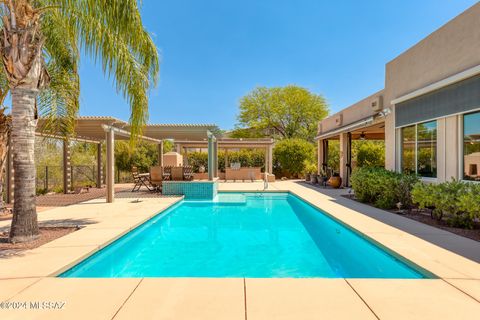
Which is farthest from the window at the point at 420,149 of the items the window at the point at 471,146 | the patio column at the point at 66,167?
the patio column at the point at 66,167

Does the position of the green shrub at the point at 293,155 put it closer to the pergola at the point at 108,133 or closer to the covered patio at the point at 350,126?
the covered patio at the point at 350,126

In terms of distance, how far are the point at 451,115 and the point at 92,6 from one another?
341 inches

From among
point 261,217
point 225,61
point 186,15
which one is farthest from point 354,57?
point 261,217

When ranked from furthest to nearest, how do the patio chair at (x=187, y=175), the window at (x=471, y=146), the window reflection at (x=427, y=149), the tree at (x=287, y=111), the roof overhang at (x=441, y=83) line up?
1. the tree at (x=287, y=111)
2. the patio chair at (x=187, y=175)
3. the window reflection at (x=427, y=149)
4. the window at (x=471, y=146)
5. the roof overhang at (x=441, y=83)

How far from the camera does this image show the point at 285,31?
20.8m

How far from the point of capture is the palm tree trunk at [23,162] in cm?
482

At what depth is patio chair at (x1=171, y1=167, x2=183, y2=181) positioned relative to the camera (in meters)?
13.1

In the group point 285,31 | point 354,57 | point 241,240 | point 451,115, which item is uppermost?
point 285,31

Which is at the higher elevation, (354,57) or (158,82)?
(354,57)

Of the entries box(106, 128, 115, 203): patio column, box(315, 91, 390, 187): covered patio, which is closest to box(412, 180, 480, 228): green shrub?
box(315, 91, 390, 187): covered patio

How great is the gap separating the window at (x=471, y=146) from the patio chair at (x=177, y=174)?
10.7 metres

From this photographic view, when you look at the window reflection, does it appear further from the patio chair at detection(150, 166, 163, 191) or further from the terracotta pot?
the patio chair at detection(150, 166, 163, 191)
